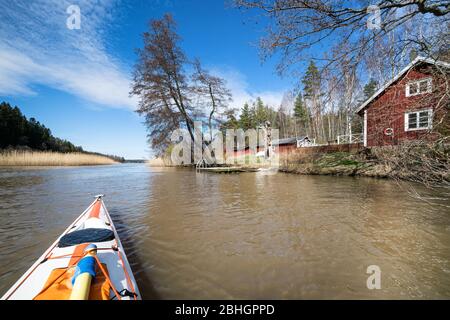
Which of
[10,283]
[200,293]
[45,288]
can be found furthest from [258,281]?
[10,283]

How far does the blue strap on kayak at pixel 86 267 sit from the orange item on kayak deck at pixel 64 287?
0.07m

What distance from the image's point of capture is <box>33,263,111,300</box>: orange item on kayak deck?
155 cm

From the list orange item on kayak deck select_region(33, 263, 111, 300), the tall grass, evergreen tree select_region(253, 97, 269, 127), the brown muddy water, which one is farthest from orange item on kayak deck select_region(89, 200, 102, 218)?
evergreen tree select_region(253, 97, 269, 127)

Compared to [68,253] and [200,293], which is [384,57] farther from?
[68,253]

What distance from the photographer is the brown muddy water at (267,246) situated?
2166mm

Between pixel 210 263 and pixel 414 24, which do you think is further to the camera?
pixel 414 24

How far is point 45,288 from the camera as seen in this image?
1.64 m

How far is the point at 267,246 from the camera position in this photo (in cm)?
318

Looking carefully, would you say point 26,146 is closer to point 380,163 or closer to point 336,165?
point 336,165

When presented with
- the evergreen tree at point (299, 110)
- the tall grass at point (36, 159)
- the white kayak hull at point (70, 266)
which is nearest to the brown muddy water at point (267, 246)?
the white kayak hull at point (70, 266)
